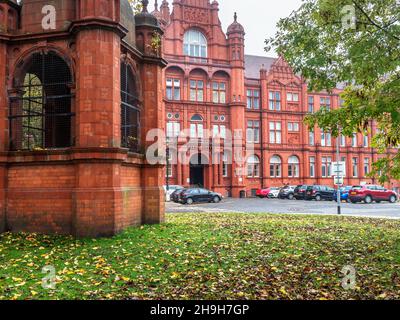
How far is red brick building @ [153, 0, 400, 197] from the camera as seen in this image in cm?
4775

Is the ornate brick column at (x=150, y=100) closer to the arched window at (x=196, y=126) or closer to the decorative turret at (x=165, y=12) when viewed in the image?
the arched window at (x=196, y=126)

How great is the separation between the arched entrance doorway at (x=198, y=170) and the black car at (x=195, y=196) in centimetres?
1136

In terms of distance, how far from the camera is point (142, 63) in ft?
48.8

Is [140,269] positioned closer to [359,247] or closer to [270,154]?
[359,247]

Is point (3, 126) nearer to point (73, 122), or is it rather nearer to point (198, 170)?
point (73, 122)

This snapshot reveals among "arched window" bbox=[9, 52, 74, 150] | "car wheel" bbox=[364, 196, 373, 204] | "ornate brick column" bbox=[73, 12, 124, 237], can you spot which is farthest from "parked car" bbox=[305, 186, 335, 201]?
"ornate brick column" bbox=[73, 12, 124, 237]

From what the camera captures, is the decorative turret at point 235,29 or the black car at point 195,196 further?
the decorative turret at point 235,29

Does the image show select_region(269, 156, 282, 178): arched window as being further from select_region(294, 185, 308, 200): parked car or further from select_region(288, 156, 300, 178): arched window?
select_region(294, 185, 308, 200): parked car

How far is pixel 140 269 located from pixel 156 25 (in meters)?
10.3

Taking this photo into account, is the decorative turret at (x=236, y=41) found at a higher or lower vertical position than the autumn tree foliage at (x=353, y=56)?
higher

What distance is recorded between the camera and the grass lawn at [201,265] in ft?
20.3

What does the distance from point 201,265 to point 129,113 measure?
7.95 meters

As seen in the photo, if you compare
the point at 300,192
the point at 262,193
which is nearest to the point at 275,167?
the point at 262,193

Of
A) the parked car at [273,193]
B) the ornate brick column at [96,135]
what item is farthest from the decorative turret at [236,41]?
the ornate brick column at [96,135]
